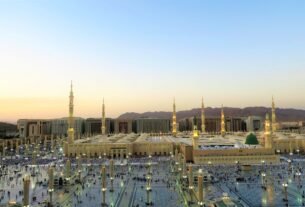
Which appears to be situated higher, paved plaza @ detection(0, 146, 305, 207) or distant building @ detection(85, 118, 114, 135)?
distant building @ detection(85, 118, 114, 135)

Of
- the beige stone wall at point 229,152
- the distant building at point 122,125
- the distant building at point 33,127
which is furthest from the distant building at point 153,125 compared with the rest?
the beige stone wall at point 229,152

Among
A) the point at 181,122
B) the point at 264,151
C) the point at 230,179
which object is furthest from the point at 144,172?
the point at 181,122

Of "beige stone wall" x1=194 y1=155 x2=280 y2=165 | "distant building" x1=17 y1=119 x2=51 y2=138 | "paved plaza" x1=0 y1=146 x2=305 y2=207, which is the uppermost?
"distant building" x1=17 y1=119 x2=51 y2=138

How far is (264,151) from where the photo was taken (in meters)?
40.8

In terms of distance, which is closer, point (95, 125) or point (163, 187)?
point (163, 187)

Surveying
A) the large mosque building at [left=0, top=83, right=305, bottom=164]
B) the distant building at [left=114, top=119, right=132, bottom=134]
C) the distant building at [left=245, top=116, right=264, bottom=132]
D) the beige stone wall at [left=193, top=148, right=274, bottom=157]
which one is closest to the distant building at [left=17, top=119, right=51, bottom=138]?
the distant building at [left=114, top=119, right=132, bottom=134]

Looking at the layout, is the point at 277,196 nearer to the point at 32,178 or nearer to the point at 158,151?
the point at 32,178

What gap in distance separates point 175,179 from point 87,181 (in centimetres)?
671

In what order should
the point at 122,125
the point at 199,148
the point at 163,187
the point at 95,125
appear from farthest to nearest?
the point at 95,125, the point at 122,125, the point at 199,148, the point at 163,187

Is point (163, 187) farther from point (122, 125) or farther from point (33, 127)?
point (122, 125)

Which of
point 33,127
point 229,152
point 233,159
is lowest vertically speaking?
point 233,159

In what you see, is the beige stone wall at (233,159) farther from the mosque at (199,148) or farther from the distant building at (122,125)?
the distant building at (122,125)

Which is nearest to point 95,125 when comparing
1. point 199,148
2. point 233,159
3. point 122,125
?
point 122,125

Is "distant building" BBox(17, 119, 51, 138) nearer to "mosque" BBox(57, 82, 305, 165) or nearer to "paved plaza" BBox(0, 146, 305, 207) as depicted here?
"mosque" BBox(57, 82, 305, 165)
